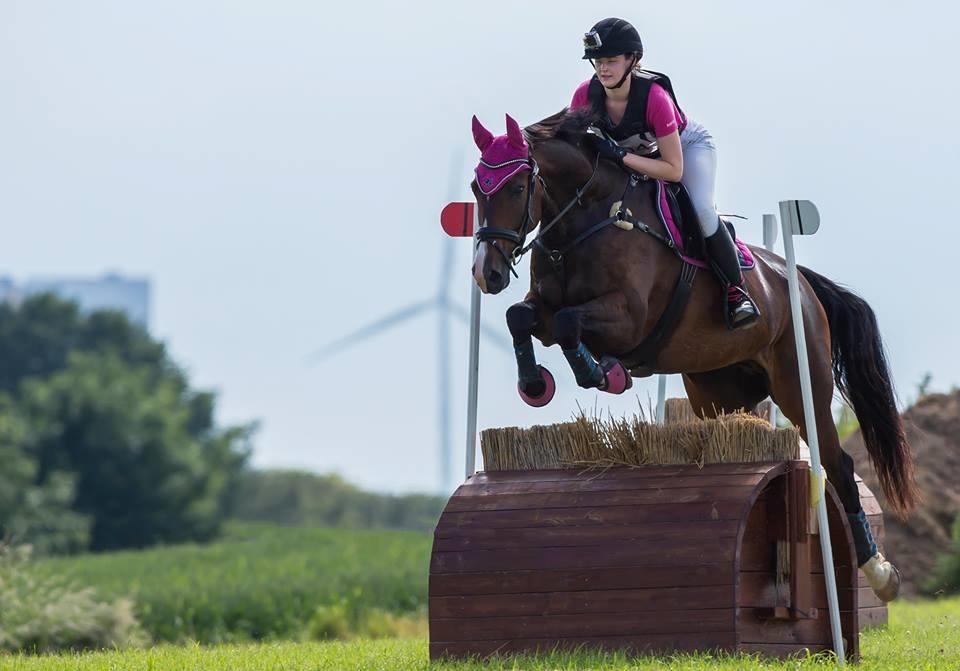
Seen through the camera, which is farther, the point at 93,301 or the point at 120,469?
the point at 93,301

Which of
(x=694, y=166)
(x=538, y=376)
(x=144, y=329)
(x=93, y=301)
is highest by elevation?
(x=93, y=301)

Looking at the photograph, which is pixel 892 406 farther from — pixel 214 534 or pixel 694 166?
pixel 214 534

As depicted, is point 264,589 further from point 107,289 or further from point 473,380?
point 107,289

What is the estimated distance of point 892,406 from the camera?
10.1 meters

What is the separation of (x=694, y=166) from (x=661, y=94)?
0.49 m

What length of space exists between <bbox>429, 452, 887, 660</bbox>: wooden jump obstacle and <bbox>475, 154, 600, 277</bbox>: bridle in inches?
42.8

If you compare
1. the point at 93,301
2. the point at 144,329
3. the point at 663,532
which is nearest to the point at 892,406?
the point at 663,532

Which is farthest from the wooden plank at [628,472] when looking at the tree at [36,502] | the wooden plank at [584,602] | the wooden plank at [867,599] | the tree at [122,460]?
the tree at [122,460]

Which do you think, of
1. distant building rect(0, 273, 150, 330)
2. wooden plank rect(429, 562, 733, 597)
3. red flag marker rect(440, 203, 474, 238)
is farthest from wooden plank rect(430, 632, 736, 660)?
distant building rect(0, 273, 150, 330)

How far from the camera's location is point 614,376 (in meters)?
7.51

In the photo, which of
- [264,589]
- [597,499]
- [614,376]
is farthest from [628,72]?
[264,589]

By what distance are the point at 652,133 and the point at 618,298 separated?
0.97m

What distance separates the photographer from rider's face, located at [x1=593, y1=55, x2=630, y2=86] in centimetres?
788

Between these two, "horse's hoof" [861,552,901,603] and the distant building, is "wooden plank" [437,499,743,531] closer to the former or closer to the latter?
"horse's hoof" [861,552,901,603]
